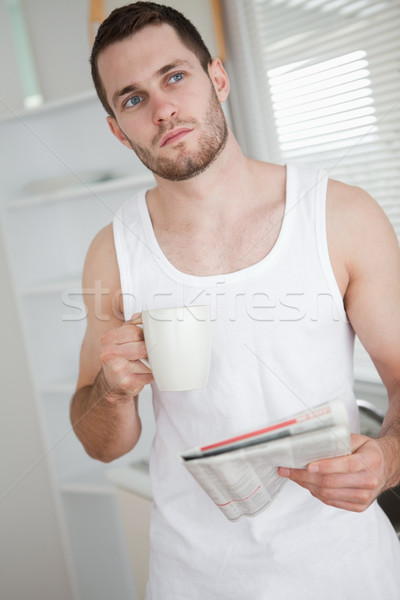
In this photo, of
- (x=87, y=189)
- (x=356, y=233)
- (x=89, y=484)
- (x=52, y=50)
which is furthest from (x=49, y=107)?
(x=356, y=233)

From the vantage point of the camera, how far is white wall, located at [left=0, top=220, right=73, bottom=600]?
7.84 feet

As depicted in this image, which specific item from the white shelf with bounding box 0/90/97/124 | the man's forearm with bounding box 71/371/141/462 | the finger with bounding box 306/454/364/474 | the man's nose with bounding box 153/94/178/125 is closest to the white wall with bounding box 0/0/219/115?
the white shelf with bounding box 0/90/97/124

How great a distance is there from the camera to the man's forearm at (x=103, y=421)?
3.28ft

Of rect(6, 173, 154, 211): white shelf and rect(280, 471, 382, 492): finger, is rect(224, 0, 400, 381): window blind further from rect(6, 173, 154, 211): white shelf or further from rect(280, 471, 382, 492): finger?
rect(280, 471, 382, 492): finger

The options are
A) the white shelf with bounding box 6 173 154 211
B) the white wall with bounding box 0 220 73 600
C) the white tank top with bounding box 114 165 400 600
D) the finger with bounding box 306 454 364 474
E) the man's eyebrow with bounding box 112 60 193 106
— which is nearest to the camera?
the finger with bounding box 306 454 364 474

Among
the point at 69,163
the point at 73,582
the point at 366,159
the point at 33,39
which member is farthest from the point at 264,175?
the point at 73,582

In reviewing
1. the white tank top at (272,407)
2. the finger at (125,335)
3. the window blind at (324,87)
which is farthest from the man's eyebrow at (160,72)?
the window blind at (324,87)

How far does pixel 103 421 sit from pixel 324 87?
1191mm

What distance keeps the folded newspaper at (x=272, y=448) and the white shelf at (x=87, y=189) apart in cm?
123

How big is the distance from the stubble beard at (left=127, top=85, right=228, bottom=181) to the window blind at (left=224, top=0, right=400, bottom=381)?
28.4 inches

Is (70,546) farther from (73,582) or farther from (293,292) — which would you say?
(293,292)

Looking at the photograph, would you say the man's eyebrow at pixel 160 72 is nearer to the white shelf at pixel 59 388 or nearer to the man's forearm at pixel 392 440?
the man's forearm at pixel 392 440

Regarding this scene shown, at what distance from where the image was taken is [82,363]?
1.14 m

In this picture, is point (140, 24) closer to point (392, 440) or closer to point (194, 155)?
point (194, 155)
